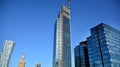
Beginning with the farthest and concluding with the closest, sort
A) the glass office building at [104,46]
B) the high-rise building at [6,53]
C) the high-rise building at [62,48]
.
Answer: the high-rise building at [62,48]
the high-rise building at [6,53]
the glass office building at [104,46]

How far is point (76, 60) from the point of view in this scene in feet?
484

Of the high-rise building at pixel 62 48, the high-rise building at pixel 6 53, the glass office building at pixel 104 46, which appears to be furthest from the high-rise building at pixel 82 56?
the high-rise building at pixel 6 53

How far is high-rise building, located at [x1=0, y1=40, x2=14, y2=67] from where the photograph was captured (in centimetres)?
15338

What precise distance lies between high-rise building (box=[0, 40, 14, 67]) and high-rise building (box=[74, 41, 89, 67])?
7620 cm

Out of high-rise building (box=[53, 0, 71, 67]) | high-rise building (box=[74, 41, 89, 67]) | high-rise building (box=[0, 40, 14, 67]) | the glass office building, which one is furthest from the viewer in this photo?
high-rise building (box=[53, 0, 71, 67])

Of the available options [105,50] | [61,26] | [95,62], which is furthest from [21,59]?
[61,26]

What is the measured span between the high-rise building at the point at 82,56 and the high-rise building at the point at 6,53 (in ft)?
250

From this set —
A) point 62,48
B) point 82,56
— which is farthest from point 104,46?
point 62,48

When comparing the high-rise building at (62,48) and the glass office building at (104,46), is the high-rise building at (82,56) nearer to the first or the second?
the glass office building at (104,46)

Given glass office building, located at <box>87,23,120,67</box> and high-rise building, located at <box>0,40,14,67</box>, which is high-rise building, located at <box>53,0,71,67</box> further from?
glass office building, located at <box>87,23,120,67</box>

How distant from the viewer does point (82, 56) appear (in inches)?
→ 5413

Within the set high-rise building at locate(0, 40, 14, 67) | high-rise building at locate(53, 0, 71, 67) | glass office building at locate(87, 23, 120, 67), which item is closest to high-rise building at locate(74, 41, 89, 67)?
glass office building at locate(87, 23, 120, 67)

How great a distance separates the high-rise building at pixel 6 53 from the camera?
153 metres

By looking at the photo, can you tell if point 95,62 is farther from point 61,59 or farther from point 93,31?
point 61,59
